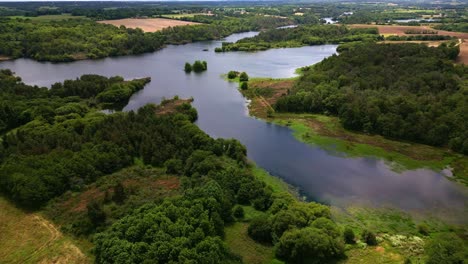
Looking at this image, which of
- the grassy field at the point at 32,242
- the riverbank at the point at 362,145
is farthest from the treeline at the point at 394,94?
the grassy field at the point at 32,242

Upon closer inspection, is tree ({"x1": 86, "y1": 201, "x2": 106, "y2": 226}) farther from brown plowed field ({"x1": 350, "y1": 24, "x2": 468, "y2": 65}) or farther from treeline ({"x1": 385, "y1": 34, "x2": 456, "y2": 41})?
treeline ({"x1": 385, "y1": 34, "x2": 456, "y2": 41})

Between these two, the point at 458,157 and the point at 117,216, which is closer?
the point at 117,216

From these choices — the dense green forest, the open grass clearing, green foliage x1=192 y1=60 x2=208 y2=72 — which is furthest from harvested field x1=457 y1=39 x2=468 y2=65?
the open grass clearing

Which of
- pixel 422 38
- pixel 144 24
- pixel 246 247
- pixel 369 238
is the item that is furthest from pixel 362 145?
pixel 144 24

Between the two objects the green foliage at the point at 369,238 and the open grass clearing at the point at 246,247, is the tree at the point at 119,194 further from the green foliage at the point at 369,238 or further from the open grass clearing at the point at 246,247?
the green foliage at the point at 369,238

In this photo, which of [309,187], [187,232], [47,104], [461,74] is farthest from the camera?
[461,74]

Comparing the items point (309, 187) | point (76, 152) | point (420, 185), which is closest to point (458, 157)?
point (420, 185)

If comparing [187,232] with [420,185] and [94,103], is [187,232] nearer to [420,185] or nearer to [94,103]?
[420,185]

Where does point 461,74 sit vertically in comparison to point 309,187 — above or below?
above
